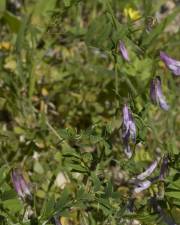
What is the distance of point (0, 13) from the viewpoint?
2.65m

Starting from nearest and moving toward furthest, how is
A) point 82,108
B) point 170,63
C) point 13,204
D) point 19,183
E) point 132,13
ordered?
point 13,204 → point 19,183 → point 170,63 → point 82,108 → point 132,13

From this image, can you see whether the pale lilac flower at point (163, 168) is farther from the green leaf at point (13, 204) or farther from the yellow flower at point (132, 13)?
the yellow flower at point (132, 13)

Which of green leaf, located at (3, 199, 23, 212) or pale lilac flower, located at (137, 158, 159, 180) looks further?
pale lilac flower, located at (137, 158, 159, 180)

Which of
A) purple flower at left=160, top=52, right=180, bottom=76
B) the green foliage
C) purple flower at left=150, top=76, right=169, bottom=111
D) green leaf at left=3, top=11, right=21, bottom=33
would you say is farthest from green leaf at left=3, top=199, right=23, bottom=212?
green leaf at left=3, top=11, right=21, bottom=33

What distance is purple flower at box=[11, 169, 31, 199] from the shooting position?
1.65 meters

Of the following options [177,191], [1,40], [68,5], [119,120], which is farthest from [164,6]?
[177,191]

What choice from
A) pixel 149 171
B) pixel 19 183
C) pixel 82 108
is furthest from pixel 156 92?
pixel 82 108

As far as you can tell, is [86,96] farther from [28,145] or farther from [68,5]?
[68,5]

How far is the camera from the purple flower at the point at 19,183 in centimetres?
165

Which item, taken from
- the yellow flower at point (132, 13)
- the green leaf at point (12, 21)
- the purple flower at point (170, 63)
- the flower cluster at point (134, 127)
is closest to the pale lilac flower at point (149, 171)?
the flower cluster at point (134, 127)

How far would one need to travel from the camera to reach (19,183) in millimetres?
1658

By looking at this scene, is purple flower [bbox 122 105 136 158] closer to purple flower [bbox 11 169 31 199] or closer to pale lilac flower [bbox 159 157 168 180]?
pale lilac flower [bbox 159 157 168 180]

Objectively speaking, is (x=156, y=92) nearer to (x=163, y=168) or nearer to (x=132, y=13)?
(x=163, y=168)

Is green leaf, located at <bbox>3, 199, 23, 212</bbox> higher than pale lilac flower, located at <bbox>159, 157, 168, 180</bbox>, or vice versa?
pale lilac flower, located at <bbox>159, 157, 168, 180</bbox>
